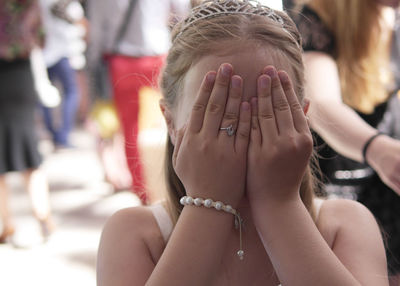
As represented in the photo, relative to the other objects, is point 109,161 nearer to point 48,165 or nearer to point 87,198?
point 87,198

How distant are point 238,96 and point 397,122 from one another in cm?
74

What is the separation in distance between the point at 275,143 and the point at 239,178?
0.08 m

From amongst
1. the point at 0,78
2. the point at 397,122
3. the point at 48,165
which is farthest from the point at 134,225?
the point at 48,165

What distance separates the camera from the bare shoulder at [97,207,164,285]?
931 mm

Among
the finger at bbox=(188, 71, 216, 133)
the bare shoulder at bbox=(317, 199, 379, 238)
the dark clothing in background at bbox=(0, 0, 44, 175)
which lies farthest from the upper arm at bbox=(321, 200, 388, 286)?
the dark clothing in background at bbox=(0, 0, 44, 175)

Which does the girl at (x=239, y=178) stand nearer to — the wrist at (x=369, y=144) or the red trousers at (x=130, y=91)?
the wrist at (x=369, y=144)

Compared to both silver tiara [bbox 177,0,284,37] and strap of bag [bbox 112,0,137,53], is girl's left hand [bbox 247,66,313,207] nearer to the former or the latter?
silver tiara [bbox 177,0,284,37]

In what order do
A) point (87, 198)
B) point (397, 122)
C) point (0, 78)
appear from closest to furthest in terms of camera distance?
point (397, 122), point (0, 78), point (87, 198)

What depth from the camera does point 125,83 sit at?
2.51 m

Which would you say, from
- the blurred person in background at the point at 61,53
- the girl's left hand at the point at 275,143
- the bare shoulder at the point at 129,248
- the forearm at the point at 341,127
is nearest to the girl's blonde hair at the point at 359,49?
the forearm at the point at 341,127

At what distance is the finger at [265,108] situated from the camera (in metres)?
0.84

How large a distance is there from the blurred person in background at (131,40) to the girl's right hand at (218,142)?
162 centimetres

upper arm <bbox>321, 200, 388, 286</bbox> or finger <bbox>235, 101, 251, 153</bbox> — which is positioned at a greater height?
finger <bbox>235, 101, 251, 153</bbox>

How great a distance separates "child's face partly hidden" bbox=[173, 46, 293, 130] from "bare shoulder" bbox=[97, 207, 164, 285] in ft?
0.69
